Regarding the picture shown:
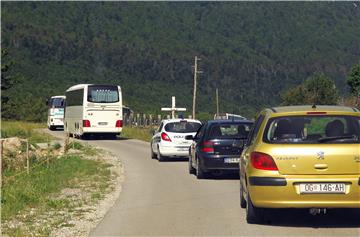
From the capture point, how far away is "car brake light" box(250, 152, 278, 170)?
9.66 m

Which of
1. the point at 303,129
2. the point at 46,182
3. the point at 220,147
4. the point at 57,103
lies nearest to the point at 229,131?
the point at 220,147

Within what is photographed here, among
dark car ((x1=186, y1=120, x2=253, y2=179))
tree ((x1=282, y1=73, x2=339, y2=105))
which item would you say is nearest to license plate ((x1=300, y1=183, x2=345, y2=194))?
dark car ((x1=186, y1=120, x2=253, y2=179))

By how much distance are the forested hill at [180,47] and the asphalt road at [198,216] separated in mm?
97348

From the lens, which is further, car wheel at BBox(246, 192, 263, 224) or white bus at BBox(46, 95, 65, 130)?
white bus at BBox(46, 95, 65, 130)

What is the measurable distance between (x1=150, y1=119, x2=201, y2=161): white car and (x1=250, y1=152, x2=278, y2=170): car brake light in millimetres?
13872

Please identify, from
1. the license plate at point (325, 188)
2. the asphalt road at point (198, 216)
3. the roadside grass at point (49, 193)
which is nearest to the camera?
the license plate at point (325, 188)

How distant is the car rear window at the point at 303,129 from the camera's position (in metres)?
9.83

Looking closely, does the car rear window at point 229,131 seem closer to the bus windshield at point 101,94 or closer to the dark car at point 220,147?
the dark car at point 220,147

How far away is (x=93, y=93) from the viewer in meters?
40.2

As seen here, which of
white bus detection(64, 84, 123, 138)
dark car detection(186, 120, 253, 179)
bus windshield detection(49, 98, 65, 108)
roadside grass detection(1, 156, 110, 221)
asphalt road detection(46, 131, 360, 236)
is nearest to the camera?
asphalt road detection(46, 131, 360, 236)

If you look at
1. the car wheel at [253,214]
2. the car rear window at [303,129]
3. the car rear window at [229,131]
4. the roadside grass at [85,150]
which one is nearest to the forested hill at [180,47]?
the roadside grass at [85,150]

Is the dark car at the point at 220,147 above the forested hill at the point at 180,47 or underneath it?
underneath

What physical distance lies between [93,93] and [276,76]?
110 meters

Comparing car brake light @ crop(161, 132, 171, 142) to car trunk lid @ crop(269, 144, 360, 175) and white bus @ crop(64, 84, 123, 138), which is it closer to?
car trunk lid @ crop(269, 144, 360, 175)
